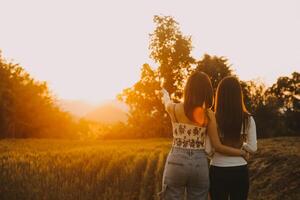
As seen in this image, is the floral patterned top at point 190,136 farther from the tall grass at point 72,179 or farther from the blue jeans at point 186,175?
the tall grass at point 72,179

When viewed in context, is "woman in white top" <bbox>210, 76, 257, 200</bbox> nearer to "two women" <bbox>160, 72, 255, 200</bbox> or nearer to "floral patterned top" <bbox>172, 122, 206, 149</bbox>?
"two women" <bbox>160, 72, 255, 200</bbox>

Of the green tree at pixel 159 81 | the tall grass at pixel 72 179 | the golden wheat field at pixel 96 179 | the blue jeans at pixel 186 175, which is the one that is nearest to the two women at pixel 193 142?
the blue jeans at pixel 186 175

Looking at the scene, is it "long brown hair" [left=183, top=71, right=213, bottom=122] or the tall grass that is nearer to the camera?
"long brown hair" [left=183, top=71, right=213, bottom=122]

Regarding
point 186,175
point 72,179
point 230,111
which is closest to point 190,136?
point 186,175

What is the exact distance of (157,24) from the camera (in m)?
56.0

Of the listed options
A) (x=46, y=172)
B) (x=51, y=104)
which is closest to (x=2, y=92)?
(x=51, y=104)

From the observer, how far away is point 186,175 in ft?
17.6

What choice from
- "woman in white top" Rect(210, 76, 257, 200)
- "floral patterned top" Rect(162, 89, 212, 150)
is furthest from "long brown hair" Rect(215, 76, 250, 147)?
"floral patterned top" Rect(162, 89, 212, 150)

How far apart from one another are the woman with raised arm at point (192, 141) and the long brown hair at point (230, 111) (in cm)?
11

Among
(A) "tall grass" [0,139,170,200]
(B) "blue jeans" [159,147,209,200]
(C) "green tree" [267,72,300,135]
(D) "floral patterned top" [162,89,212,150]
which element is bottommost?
(A) "tall grass" [0,139,170,200]

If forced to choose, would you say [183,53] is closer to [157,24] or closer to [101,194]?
[157,24]

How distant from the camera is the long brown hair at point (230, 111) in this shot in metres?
5.23

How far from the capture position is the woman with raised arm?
5363mm

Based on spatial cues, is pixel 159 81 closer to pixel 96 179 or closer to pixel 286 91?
pixel 286 91
